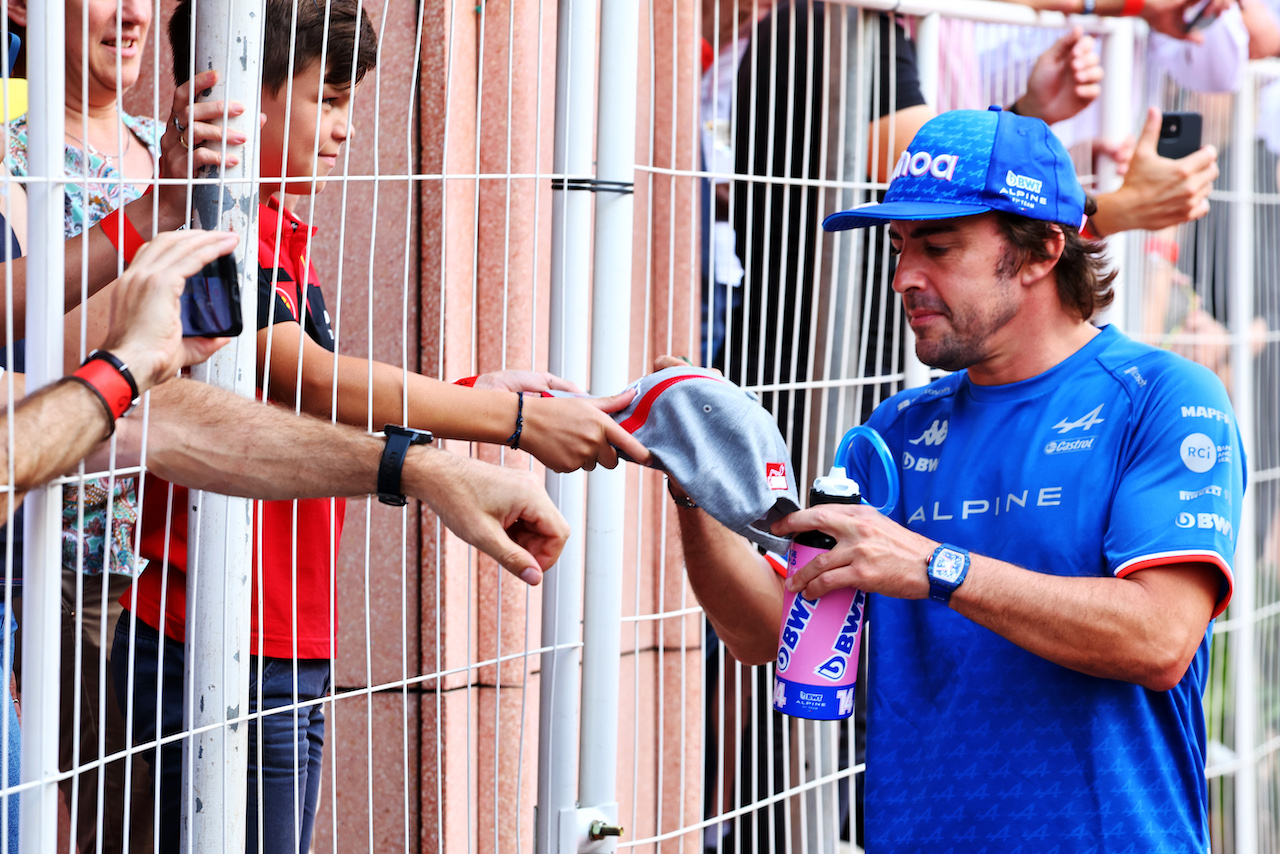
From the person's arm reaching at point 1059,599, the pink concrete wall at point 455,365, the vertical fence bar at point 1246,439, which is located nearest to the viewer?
the person's arm reaching at point 1059,599

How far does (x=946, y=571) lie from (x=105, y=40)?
1693 mm

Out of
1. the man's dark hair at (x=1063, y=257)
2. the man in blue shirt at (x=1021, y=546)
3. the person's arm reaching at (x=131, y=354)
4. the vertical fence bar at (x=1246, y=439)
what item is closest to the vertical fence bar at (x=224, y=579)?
the person's arm reaching at (x=131, y=354)

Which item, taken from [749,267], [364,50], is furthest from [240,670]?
[749,267]

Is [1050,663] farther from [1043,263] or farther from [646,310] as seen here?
[646,310]

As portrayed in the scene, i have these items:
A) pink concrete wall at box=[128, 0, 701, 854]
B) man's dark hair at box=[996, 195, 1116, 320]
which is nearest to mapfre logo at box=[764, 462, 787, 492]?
man's dark hair at box=[996, 195, 1116, 320]

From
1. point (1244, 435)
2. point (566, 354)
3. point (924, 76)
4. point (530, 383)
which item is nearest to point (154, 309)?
point (530, 383)

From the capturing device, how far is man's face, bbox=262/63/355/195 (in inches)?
74.4

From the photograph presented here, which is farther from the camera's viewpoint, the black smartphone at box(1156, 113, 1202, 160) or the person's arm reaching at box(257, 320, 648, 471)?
the black smartphone at box(1156, 113, 1202, 160)

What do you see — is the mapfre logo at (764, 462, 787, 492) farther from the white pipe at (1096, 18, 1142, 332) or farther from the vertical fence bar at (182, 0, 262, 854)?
the white pipe at (1096, 18, 1142, 332)

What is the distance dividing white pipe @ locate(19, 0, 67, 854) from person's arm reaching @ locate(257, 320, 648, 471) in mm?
388

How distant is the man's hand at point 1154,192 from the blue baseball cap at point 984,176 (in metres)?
1.10

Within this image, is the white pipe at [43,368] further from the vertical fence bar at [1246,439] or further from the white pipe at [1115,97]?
the vertical fence bar at [1246,439]

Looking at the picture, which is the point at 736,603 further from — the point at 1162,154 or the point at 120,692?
the point at 1162,154

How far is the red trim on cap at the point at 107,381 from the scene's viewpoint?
1369 millimetres
